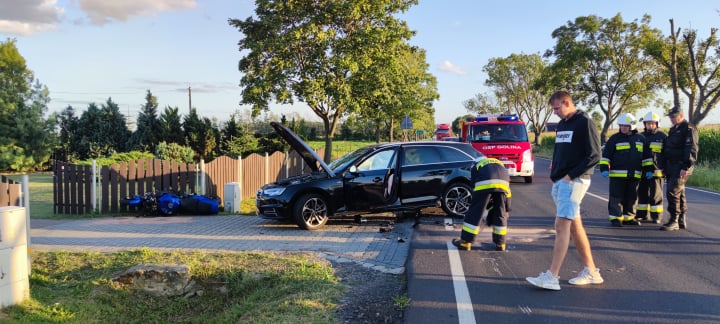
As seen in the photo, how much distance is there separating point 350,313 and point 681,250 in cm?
495

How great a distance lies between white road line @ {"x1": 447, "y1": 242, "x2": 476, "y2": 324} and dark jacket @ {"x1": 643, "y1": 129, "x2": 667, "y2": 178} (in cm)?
414

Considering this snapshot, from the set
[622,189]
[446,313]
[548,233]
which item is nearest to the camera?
[446,313]

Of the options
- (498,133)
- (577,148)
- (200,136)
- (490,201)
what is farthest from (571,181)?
(200,136)

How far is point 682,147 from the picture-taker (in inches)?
304

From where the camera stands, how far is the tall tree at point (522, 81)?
A: 54.8 m

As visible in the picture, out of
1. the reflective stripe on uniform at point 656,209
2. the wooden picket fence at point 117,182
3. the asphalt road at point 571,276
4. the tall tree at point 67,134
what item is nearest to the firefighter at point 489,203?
the asphalt road at point 571,276

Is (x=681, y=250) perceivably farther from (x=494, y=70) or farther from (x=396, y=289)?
(x=494, y=70)

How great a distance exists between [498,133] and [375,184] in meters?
8.66

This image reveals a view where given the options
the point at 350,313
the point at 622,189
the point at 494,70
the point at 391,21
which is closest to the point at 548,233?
the point at 622,189

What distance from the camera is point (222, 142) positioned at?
22438 mm

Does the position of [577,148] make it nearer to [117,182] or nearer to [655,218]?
[655,218]

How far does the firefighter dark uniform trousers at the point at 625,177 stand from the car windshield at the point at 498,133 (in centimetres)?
730

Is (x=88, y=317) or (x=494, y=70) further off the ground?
(x=494, y=70)

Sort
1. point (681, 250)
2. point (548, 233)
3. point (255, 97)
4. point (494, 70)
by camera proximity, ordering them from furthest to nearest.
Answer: point (494, 70)
point (255, 97)
point (548, 233)
point (681, 250)
